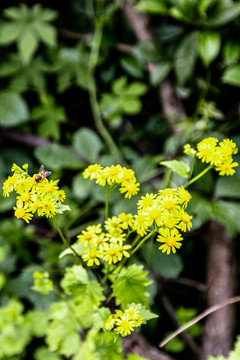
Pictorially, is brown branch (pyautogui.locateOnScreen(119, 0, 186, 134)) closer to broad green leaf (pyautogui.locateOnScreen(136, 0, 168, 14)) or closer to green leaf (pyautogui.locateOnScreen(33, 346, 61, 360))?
broad green leaf (pyautogui.locateOnScreen(136, 0, 168, 14))

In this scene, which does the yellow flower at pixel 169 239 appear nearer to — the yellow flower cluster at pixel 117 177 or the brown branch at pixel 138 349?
the yellow flower cluster at pixel 117 177

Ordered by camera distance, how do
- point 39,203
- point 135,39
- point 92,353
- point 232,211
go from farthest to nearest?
point 135,39
point 232,211
point 92,353
point 39,203

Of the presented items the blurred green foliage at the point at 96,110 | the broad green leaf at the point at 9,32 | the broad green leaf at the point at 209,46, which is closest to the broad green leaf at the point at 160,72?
the blurred green foliage at the point at 96,110

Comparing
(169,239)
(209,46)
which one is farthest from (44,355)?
(209,46)

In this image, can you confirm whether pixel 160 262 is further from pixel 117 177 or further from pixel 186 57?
pixel 186 57

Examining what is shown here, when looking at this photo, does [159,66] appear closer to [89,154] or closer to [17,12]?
[89,154]

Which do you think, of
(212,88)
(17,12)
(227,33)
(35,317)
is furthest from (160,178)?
(17,12)
